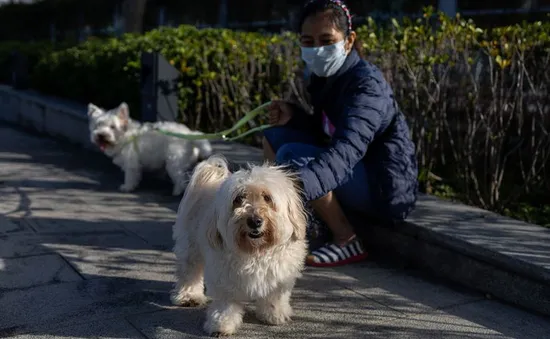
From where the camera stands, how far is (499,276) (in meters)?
4.06

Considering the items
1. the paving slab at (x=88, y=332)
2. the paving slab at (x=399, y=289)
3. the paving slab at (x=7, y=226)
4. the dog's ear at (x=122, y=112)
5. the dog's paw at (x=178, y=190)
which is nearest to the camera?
the paving slab at (x=88, y=332)

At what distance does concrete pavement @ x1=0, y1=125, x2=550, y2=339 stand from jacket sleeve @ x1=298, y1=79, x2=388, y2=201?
72cm

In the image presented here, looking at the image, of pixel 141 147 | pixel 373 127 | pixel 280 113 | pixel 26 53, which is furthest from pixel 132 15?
pixel 373 127

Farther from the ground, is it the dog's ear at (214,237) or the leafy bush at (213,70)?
the leafy bush at (213,70)

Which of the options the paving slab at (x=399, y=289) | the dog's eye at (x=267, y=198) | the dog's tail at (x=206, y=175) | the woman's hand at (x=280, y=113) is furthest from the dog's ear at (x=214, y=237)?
the woman's hand at (x=280, y=113)

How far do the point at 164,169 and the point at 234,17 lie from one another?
8947mm

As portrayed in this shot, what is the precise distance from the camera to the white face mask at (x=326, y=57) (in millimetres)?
4438

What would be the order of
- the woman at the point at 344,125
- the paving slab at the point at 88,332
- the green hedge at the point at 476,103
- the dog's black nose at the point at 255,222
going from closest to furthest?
the dog's black nose at the point at 255,222, the paving slab at the point at 88,332, the woman at the point at 344,125, the green hedge at the point at 476,103

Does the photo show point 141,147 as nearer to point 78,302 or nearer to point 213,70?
point 213,70

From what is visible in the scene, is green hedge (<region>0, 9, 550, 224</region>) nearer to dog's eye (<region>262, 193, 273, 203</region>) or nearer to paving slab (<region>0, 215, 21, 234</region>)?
dog's eye (<region>262, 193, 273, 203</region>)

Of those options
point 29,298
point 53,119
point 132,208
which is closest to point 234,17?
point 53,119

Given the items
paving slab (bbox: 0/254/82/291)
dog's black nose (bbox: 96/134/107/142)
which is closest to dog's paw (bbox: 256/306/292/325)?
paving slab (bbox: 0/254/82/291)

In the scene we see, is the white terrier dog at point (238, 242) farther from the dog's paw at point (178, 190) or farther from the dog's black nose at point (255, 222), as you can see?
the dog's paw at point (178, 190)

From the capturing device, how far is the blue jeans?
4.46 m
